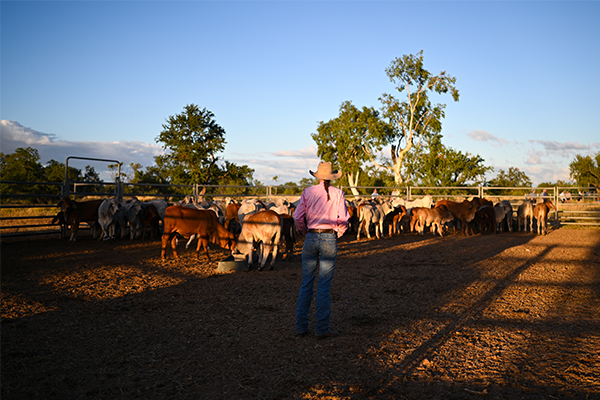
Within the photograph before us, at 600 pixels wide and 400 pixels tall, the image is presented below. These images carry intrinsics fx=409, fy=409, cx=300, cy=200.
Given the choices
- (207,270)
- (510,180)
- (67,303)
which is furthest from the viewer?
(510,180)

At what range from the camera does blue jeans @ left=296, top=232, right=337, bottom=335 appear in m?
5.18

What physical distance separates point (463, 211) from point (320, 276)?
16.2 meters

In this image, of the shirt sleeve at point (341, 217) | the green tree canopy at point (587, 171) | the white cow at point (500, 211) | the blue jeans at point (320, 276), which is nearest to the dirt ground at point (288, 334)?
the blue jeans at point (320, 276)

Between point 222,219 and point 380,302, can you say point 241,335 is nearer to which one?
point 380,302

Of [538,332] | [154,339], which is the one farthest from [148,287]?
[538,332]

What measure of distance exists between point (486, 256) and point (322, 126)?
109ft

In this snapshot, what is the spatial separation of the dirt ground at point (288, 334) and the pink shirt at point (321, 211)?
144 cm

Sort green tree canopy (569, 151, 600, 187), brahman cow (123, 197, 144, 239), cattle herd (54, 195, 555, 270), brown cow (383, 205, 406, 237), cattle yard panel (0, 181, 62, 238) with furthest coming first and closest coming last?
green tree canopy (569, 151, 600, 187) → brown cow (383, 205, 406, 237) → brahman cow (123, 197, 144, 239) → cattle yard panel (0, 181, 62, 238) → cattle herd (54, 195, 555, 270)

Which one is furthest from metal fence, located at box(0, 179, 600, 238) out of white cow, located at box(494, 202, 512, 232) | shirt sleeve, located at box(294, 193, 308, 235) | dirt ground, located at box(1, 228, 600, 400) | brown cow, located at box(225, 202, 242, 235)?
shirt sleeve, located at box(294, 193, 308, 235)

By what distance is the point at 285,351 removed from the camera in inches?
188

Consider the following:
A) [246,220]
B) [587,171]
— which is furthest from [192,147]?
[587,171]

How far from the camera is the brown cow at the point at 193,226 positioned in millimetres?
10898

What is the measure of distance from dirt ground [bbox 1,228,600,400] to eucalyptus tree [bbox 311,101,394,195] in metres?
29.9

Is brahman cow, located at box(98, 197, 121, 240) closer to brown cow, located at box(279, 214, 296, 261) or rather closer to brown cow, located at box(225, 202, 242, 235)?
brown cow, located at box(225, 202, 242, 235)
